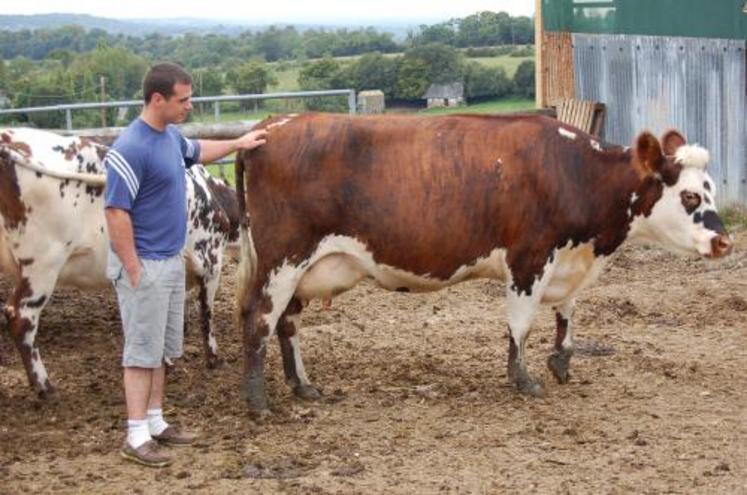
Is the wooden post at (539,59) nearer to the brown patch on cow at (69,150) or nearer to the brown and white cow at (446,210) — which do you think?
the brown and white cow at (446,210)

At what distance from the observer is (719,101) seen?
1335cm

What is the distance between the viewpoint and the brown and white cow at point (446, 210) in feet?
23.5

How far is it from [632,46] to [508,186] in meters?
8.36

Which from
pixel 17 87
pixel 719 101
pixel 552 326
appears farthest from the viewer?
pixel 17 87

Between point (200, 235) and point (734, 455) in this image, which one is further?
point (200, 235)

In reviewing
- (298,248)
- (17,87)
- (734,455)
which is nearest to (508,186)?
(298,248)

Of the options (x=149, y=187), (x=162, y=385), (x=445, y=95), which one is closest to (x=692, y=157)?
(x=149, y=187)

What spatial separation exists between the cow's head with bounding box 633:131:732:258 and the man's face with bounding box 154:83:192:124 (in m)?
2.79

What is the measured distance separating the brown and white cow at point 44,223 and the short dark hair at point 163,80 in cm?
133

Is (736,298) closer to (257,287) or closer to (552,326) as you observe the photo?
(552,326)

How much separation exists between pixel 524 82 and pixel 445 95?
263cm

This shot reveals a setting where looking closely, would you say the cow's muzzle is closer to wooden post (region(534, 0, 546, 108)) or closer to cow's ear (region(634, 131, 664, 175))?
cow's ear (region(634, 131, 664, 175))

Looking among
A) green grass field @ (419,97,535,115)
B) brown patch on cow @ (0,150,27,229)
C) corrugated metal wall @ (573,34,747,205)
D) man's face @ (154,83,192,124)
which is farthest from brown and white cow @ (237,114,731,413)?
green grass field @ (419,97,535,115)

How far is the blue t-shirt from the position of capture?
6.04m
